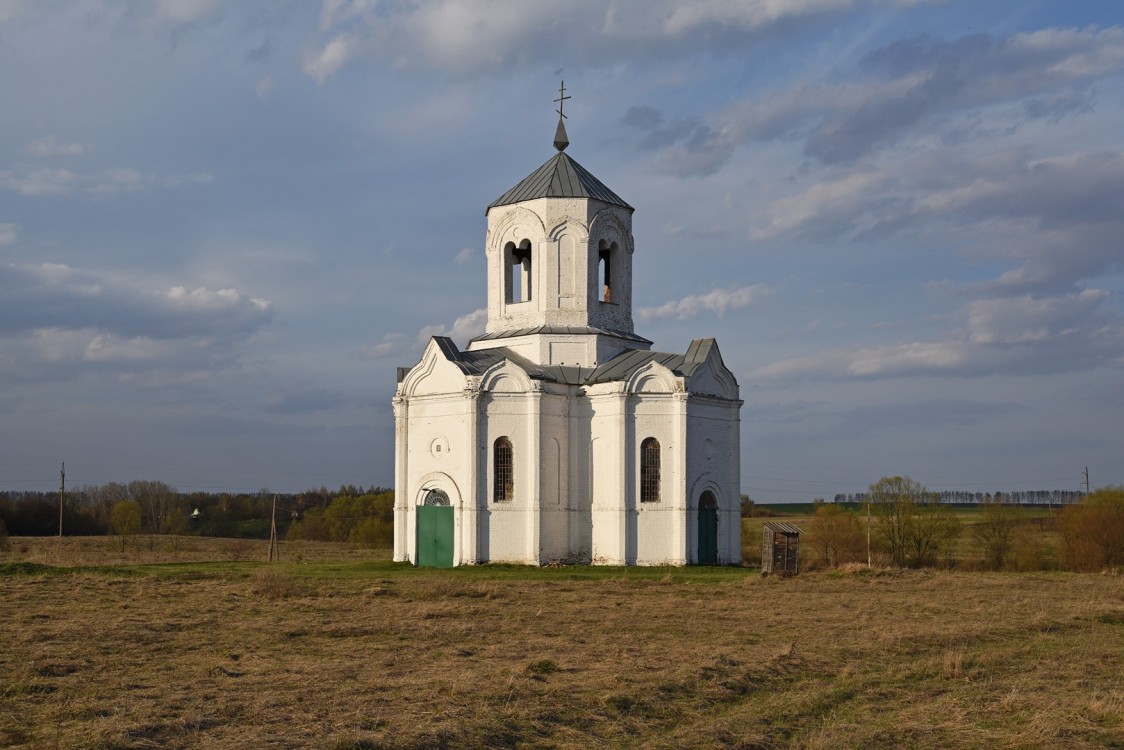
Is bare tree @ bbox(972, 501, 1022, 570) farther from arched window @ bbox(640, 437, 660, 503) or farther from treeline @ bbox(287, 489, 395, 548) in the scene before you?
treeline @ bbox(287, 489, 395, 548)

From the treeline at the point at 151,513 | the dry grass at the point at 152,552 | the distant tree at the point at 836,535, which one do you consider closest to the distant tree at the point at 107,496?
the treeline at the point at 151,513

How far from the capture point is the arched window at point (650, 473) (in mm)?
34375

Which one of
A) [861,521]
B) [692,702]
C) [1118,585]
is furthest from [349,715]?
[861,521]

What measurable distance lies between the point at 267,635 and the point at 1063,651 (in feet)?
38.6

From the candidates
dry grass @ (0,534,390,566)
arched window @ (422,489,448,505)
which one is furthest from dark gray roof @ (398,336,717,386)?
dry grass @ (0,534,390,566)

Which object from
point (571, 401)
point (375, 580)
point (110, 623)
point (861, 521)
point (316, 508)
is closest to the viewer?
point (110, 623)

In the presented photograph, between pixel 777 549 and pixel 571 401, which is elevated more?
pixel 571 401

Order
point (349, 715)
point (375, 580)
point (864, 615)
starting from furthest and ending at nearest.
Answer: point (375, 580) → point (864, 615) → point (349, 715)

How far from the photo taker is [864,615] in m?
21.2

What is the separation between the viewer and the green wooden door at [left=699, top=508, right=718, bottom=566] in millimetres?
34969

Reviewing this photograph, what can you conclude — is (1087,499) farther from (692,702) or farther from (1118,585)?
(692,702)

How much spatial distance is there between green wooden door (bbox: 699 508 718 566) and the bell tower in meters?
5.68

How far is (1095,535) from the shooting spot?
45375 millimetres

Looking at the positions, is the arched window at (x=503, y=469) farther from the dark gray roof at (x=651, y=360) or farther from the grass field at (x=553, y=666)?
the grass field at (x=553, y=666)
